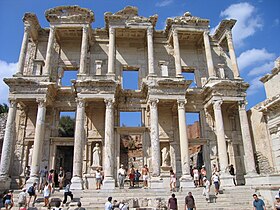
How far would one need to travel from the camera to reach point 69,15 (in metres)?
20.3

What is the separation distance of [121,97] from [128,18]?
21.0 ft

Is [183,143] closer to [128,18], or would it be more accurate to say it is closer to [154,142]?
[154,142]

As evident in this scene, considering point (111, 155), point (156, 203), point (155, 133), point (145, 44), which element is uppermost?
point (145, 44)

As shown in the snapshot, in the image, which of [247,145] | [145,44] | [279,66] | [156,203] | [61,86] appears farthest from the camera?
[145,44]

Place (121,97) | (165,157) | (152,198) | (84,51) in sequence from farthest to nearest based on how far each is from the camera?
(121,97), (84,51), (165,157), (152,198)

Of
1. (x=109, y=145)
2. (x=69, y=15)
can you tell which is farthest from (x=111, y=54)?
(x=109, y=145)

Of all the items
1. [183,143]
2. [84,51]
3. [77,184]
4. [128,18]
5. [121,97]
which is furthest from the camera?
[128,18]

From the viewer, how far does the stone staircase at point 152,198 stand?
12.3m

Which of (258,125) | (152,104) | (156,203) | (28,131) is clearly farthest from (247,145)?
(28,131)

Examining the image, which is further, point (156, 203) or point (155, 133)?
point (155, 133)

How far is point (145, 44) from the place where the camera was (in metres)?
21.9

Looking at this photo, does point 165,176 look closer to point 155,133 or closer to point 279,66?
point 155,133

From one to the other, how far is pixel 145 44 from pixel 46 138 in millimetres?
10893

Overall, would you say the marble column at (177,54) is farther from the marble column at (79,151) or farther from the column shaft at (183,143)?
the marble column at (79,151)
